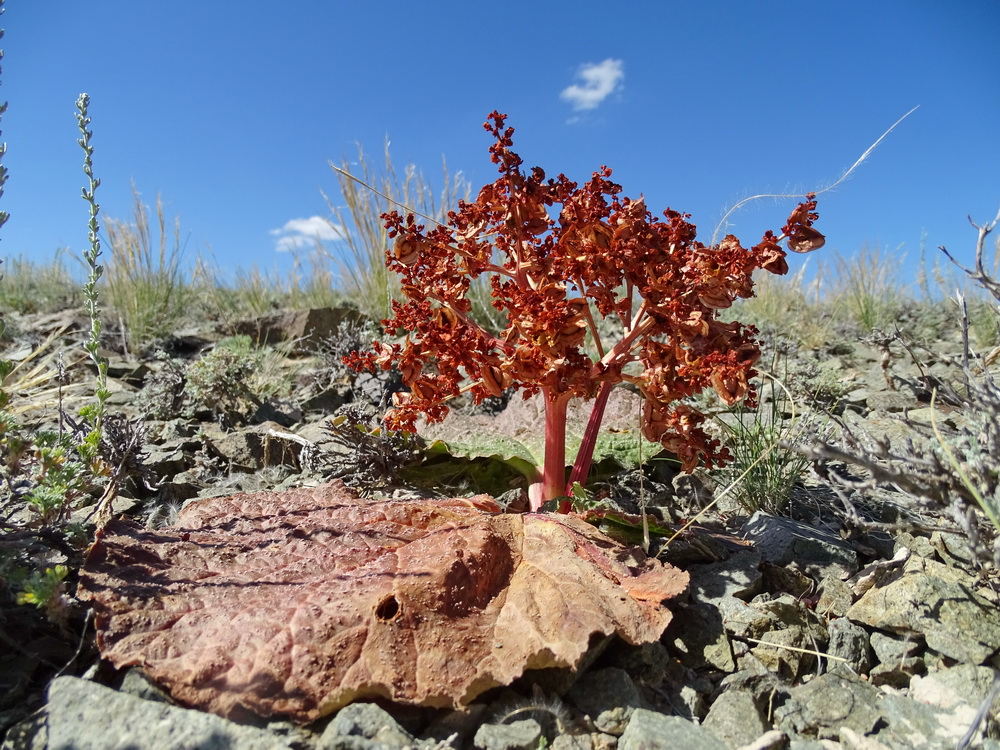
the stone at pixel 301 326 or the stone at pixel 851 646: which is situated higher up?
the stone at pixel 301 326

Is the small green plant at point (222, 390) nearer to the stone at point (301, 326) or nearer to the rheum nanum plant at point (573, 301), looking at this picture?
the stone at point (301, 326)

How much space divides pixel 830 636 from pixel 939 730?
337mm

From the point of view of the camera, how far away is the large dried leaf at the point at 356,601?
1.32 meters

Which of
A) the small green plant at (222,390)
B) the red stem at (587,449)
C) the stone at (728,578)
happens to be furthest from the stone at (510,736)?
the small green plant at (222,390)

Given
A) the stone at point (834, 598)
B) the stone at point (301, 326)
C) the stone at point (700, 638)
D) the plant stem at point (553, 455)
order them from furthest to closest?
the stone at point (301, 326) < the plant stem at point (553, 455) < the stone at point (834, 598) < the stone at point (700, 638)

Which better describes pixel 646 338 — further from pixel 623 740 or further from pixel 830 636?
pixel 623 740

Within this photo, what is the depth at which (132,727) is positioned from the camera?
1212mm

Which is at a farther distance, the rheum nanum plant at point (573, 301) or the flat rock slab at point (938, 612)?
the rheum nanum plant at point (573, 301)

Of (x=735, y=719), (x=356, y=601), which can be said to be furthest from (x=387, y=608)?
(x=735, y=719)

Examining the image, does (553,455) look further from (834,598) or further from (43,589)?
(43,589)

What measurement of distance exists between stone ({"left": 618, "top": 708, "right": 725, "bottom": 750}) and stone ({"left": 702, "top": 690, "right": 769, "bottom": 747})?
0.20 ft

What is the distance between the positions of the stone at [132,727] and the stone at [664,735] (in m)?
0.65

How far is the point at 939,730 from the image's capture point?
1322 millimetres

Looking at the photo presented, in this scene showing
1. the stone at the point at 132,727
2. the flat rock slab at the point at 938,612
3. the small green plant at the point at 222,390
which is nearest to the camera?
the stone at the point at 132,727
